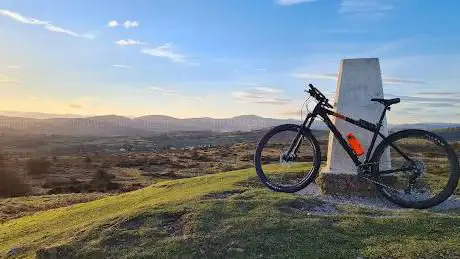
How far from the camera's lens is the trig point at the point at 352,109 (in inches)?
424

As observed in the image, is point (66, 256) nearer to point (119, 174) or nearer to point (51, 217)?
point (51, 217)

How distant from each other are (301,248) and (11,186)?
3699 centimetres

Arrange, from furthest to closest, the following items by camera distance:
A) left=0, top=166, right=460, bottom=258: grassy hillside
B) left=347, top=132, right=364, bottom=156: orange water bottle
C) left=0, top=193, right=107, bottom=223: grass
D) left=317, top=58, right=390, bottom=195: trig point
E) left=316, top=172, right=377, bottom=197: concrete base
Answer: left=0, top=193, right=107, bottom=223: grass → left=317, top=58, right=390, bottom=195: trig point → left=316, top=172, right=377, bottom=197: concrete base → left=347, top=132, right=364, bottom=156: orange water bottle → left=0, top=166, right=460, bottom=258: grassy hillside

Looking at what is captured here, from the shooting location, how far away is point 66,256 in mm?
7898

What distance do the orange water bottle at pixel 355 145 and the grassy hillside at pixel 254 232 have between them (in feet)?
4.13

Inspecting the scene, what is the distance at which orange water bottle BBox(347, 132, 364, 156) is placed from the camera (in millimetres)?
9936

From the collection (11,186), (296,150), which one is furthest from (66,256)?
(11,186)

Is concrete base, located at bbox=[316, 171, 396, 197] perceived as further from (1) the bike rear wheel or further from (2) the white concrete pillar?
(1) the bike rear wheel

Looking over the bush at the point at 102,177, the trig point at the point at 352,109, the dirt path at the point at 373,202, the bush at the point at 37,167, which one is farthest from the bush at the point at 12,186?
the dirt path at the point at 373,202

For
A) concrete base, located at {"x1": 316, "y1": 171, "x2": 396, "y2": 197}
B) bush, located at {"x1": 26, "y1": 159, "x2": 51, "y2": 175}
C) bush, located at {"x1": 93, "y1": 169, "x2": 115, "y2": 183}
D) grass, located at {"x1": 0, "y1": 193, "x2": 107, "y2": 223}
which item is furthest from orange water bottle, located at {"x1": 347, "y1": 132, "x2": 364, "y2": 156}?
bush, located at {"x1": 26, "y1": 159, "x2": 51, "y2": 175}

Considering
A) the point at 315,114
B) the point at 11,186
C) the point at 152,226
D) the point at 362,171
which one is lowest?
the point at 11,186

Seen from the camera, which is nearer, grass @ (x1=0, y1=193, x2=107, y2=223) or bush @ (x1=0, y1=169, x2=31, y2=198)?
grass @ (x1=0, y1=193, x2=107, y2=223)

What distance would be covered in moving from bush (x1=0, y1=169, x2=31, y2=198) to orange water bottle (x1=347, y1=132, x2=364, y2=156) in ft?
98.3

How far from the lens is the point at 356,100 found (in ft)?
35.9
